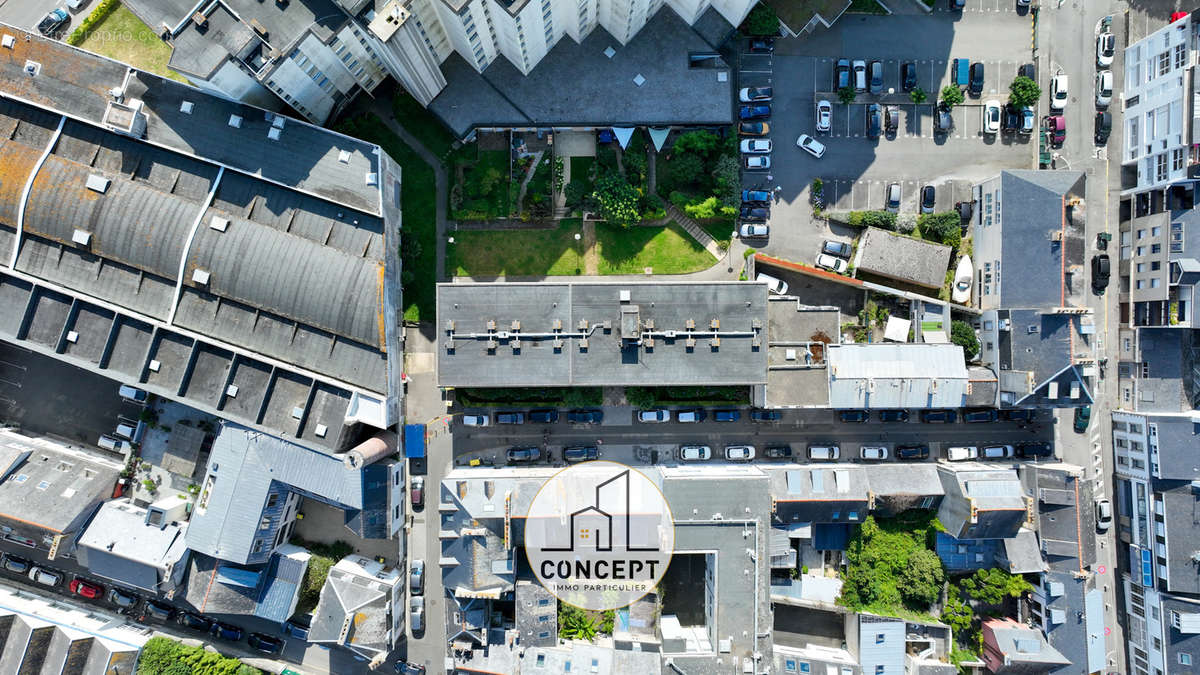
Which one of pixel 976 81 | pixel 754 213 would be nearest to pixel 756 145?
pixel 754 213

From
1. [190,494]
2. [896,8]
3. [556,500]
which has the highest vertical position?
[896,8]

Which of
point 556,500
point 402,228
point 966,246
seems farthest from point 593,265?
point 966,246

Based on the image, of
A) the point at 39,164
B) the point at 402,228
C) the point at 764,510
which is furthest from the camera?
the point at 402,228

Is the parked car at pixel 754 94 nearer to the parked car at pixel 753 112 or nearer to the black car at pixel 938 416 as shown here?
the parked car at pixel 753 112

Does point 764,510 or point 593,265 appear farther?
point 593,265

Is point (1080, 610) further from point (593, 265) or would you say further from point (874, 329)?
point (593, 265)

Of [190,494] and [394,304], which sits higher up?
[394,304]

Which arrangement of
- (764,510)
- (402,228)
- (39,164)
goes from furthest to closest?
(402,228), (764,510), (39,164)

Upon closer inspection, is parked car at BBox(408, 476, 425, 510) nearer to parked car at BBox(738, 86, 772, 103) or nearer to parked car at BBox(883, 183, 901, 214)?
parked car at BBox(738, 86, 772, 103)
